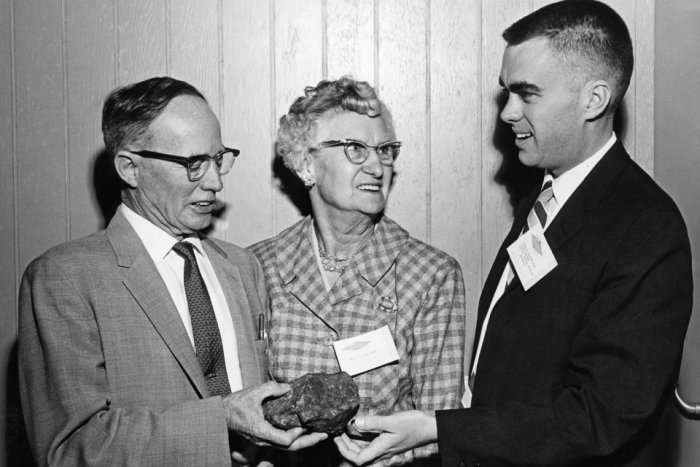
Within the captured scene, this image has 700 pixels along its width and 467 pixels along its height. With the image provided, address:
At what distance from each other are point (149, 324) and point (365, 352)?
0.65 meters

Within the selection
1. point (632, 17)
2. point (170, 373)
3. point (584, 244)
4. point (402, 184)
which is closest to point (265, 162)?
point (402, 184)

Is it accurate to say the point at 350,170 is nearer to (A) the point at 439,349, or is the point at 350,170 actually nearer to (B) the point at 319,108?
(B) the point at 319,108

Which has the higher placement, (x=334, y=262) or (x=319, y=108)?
(x=319, y=108)

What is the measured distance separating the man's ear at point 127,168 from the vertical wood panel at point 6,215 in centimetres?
84

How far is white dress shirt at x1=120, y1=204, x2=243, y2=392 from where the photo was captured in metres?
2.04

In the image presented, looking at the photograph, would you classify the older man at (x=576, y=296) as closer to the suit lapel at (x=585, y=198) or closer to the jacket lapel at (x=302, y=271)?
the suit lapel at (x=585, y=198)

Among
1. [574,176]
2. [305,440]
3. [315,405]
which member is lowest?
[305,440]

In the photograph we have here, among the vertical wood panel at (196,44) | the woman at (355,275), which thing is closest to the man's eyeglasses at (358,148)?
the woman at (355,275)

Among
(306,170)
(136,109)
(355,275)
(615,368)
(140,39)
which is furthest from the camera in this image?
(140,39)

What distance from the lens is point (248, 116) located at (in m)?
2.69

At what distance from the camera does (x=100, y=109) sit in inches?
105

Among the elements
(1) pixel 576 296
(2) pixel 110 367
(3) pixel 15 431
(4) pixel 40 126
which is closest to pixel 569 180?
(1) pixel 576 296

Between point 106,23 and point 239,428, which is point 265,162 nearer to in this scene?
point 106,23

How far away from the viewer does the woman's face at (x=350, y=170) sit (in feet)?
7.59
